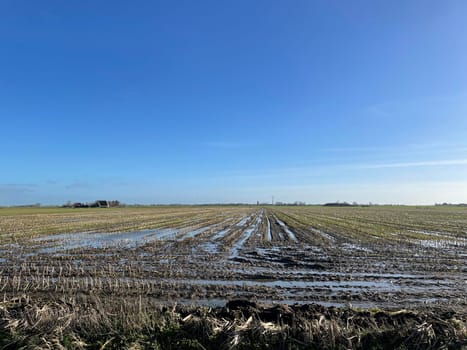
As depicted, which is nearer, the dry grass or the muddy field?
the dry grass

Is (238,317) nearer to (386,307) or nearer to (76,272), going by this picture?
(386,307)

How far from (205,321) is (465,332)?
15.4 ft

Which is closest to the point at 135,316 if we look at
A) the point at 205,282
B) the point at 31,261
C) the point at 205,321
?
the point at 205,321

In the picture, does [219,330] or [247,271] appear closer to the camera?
[219,330]

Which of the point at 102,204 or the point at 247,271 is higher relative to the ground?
the point at 102,204

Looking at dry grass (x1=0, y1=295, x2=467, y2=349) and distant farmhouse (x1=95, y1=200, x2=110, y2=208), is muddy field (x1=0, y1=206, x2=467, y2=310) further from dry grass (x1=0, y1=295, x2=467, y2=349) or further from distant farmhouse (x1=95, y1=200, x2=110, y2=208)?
distant farmhouse (x1=95, y1=200, x2=110, y2=208)

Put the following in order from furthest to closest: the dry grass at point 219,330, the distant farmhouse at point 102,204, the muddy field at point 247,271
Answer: the distant farmhouse at point 102,204, the muddy field at point 247,271, the dry grass at point 219,330

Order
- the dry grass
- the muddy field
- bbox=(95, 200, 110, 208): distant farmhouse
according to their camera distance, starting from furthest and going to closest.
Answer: bbox=(95, 200, 110, 208): distant farmhouse, the muddy field, the dry grass

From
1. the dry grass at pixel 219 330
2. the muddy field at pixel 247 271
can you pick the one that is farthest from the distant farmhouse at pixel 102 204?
the dry grass at pixel 219 330

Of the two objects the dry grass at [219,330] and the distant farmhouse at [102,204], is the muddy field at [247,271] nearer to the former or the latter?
the dry grass at [219,330]

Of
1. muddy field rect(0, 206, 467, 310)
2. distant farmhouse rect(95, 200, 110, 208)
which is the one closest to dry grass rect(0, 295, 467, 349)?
muddy field rect(0, 206, 467, 310)

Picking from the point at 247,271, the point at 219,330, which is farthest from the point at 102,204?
the point at 219,330

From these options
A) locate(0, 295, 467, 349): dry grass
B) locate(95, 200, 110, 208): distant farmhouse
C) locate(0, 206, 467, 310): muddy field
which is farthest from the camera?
locate(95, 200, 110, 208): distant farmhouse

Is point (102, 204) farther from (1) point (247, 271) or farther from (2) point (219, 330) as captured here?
(2) point (219, 330)
